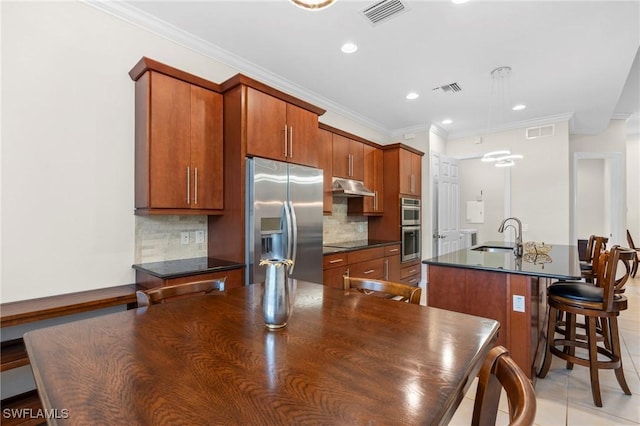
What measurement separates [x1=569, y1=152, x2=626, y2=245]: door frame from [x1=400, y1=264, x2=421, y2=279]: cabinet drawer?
2930mm

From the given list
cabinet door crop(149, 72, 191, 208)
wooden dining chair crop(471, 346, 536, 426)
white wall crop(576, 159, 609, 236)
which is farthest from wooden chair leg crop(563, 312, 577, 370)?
white wall crop(576, 159, 609, 236)

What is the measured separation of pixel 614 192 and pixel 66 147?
8273mm

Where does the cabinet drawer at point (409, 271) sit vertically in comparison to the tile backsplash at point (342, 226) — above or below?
below

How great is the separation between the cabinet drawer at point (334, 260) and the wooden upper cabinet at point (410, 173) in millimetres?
1805

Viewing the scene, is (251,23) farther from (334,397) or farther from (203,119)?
(334,397)

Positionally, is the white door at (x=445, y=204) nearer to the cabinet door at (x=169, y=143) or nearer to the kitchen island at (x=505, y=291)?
the kitchen island at (x=505, y=291)

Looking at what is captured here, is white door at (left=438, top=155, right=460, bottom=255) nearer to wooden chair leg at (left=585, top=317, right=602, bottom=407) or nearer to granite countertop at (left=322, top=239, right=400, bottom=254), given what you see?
granite countertop at (left=322, top=239, right=400, bottom=254)

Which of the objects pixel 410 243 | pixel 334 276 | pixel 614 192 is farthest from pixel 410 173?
pixel 614 192

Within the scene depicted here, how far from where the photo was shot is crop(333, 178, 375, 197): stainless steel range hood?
4.11 metres

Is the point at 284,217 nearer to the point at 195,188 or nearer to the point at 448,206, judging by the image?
the point at 195,188

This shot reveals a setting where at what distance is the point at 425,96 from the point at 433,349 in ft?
13.2

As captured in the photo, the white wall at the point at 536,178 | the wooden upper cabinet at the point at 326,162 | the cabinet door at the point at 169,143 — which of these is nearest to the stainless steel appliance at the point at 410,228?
the wooden upper cabinet at the point at 326,162

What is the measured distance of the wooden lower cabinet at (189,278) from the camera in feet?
7.33

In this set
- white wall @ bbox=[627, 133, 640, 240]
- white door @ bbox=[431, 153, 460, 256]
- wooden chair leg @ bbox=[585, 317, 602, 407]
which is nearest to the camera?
wooden chair leg @ bbox=[585, 317, 602, 407]
